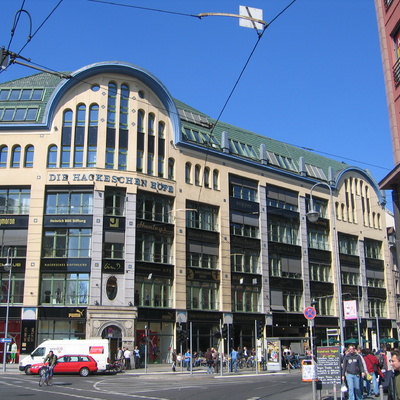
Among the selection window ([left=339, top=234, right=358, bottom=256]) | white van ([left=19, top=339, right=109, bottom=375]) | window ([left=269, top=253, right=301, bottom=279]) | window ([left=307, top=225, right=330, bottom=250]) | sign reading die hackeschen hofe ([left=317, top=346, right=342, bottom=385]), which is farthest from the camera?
window ([left=339, top=234, right=358, bottom=256])

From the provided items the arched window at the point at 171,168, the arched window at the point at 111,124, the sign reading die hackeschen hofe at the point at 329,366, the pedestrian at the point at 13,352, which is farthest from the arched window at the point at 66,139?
the sign reading die hackeschen hofe at the point at 329,366

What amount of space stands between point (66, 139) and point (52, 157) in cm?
183

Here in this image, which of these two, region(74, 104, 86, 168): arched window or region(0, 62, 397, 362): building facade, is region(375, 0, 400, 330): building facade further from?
region(74, 104, 86, 168): arched window

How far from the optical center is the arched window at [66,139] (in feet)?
148

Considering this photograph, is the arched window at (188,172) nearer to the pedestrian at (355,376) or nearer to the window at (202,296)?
the window at (202,296)

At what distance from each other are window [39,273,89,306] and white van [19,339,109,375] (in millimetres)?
7216

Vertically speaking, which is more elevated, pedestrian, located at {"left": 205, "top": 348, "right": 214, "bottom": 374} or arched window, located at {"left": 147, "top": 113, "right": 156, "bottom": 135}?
arched window, located at {"left": 147, "top": 113, "right": 156, "bottom": 135}

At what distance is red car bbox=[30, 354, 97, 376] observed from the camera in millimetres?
33969

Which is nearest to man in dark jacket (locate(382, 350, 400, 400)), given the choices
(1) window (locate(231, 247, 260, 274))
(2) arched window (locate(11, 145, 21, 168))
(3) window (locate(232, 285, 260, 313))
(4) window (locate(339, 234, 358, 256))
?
(2) arched window (locate(11, 145, 21, 168))

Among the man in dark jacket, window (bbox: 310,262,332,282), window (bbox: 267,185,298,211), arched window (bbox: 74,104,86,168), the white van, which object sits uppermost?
arched window (bbox: 74,104,86,168)

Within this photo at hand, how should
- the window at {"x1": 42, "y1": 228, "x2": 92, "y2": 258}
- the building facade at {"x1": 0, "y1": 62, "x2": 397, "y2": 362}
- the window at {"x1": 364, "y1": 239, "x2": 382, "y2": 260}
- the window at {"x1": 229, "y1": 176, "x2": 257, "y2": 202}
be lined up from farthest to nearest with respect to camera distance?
the window at {"x1": 364, "y1": 239, "x2": 382, "y2": 260} → the window at {"x1": 229, "y1": 176, "x2": 257, "y2": 202} → the window at {"x1": 42, "y1": 228, "x2": 92, "y2": 258} → the building facade at {"x1": 0, "y1": 62, "x2": 397, "y2": 362}

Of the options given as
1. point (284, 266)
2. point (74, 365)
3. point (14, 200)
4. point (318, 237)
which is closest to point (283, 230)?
point (284, 266)

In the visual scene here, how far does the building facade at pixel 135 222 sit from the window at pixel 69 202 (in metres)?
0.08

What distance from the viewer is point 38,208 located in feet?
144
